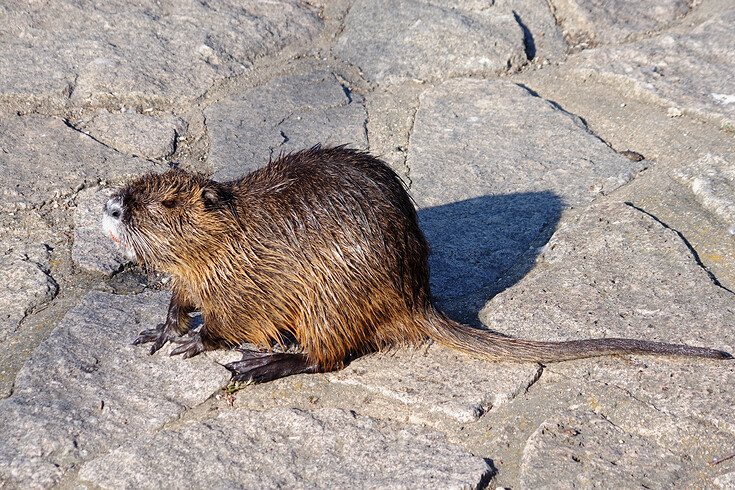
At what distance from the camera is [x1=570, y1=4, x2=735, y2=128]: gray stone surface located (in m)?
3.91

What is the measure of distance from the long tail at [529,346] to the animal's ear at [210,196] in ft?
2.91

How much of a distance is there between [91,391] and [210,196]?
79 centimetres

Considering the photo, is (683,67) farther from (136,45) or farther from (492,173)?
(136,45)

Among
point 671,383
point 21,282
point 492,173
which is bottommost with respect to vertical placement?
point 21,282

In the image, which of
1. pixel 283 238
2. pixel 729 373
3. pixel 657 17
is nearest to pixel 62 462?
pixel 283 238

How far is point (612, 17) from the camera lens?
4828mm

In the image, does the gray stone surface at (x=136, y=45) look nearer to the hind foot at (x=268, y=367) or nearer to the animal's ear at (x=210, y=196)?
the animal's ear at (x=210, y=196)

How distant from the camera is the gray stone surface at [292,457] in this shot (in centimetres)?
212

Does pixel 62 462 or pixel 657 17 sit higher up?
pixel 657 17

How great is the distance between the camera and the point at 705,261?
9.65 feet

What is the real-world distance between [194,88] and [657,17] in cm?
305

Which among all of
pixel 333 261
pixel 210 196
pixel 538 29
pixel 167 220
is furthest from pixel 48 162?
pixel 538 29

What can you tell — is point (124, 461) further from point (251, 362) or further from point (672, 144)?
point (672, 144)

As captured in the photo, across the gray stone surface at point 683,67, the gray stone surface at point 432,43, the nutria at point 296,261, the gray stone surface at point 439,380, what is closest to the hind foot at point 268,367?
the nutria at point 296,261
